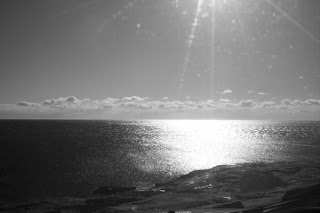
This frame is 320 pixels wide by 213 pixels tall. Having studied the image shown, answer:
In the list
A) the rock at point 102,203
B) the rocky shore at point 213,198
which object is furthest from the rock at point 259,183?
the rock at point 102,203

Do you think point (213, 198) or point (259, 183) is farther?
point (259, 183)

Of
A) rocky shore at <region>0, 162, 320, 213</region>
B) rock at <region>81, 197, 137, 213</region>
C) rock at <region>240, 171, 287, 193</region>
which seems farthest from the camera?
rock at <region>240, 171, 287, 193</region>

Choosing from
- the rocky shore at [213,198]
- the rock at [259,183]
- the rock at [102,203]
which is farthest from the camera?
the rock at [259,183]

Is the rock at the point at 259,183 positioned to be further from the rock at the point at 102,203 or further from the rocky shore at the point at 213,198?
the rock at the point at 102,203

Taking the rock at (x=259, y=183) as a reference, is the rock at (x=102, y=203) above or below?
below

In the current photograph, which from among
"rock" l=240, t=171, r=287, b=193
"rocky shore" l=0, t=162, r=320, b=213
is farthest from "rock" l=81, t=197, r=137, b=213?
"rock" l=240, t=171, r=287, b=193

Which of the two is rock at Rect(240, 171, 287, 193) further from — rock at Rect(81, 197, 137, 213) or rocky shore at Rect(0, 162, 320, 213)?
rock at Rect(81, 197, 137, 213)

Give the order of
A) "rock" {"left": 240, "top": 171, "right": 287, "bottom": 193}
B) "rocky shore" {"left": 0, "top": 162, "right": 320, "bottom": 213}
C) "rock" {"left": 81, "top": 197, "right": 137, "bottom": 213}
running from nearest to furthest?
"rocky shore" {"left": 0, "top": 162, "right": 320, "bottom": 213}, "rock" {"left": 81, "top": 197, "right": 137, "bottom": 213}, "rock" {"left": 240, "top": 171, "right": 287, "bottom": 193}

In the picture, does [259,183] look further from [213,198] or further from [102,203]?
[102,203]

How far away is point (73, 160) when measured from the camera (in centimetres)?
6088

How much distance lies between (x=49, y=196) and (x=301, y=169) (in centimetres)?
3282

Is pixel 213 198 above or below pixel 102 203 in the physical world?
above

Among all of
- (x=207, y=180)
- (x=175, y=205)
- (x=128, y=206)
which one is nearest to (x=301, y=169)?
(x=207, y=180)

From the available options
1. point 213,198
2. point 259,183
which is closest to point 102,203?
point 213,198
